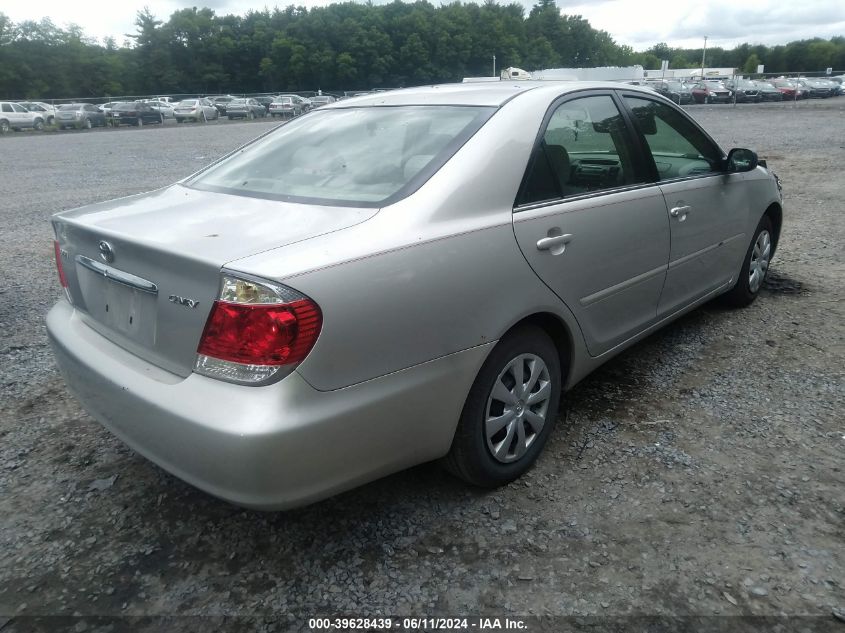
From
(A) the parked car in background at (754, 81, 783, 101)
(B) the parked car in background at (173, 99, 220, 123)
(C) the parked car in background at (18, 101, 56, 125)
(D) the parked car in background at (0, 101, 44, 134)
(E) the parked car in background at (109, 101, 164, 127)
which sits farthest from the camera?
(A) the parked car in background at (754, 81, 783, 101)

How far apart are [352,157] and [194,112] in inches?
1537

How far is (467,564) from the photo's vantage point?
7.73 ft

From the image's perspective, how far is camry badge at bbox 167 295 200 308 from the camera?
80.9 inches

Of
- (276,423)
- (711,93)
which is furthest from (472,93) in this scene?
(711,93)

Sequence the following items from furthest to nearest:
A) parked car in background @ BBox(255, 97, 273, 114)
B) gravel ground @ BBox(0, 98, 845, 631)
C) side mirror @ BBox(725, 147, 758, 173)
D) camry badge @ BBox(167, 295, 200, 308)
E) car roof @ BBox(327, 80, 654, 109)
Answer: parked car in background @ BBox(255, 97, 273, 114), side mirror @ BBox(725, 147, 758, 173), car roof @ BBox(327, 80, 654, 109), gravel ground @ BBox(0, 98, 845, 631), camry badge @ BBox(167, 295, 200, 308)

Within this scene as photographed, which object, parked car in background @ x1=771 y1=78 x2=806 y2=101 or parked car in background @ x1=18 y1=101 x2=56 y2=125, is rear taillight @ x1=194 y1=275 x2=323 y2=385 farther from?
parked car in background @ x1=771 y1=78 x2=806 y2=101

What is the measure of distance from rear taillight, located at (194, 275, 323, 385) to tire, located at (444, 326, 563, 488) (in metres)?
0.80

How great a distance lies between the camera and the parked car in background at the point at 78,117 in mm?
34438

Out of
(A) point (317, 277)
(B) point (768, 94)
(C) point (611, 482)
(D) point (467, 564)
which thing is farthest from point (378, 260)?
(B) point (768, 94)

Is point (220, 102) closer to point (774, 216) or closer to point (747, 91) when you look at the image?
point (747, 91)

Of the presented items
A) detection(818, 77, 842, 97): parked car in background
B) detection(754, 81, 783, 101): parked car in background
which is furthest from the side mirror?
detection(818, 77, 842, 97): parked car in background

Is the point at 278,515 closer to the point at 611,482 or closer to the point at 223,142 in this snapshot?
the point at 611,482

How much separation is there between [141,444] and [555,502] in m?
1.60

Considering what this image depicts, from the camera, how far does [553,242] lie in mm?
2717
